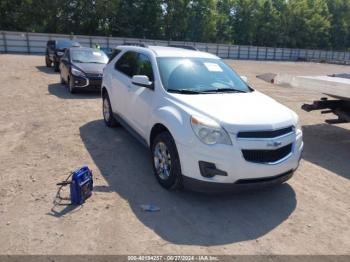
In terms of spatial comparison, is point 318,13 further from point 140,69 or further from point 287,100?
point 140,69

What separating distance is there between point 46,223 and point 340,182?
4258 millimetres

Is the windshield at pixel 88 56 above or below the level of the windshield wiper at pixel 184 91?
above

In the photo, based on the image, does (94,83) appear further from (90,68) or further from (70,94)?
(70,94)

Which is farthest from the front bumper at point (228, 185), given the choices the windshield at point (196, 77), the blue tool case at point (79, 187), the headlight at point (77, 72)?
the headlight at point (77, 72)

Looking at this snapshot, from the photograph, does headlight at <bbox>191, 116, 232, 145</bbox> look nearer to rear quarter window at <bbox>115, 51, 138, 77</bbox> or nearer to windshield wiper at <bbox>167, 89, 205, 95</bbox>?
windshield wiper at <bbox>167, 89, 205, 95</bbox>

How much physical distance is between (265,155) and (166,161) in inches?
50.9

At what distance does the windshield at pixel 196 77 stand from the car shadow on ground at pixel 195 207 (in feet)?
4.64

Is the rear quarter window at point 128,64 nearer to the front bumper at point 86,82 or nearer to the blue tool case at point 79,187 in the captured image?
the blue tool case at point 79,187

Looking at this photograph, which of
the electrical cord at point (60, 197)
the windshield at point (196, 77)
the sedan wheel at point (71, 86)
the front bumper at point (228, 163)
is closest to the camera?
the front bumper at point (228, 163)

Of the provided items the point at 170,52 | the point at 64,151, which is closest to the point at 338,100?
the point at 170,52

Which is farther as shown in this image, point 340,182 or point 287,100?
point 287,100

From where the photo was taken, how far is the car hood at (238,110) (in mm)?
3990

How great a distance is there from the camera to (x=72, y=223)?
3.71 m

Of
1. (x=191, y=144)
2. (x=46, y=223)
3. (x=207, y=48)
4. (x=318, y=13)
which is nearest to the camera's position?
(x=46, y=223)
